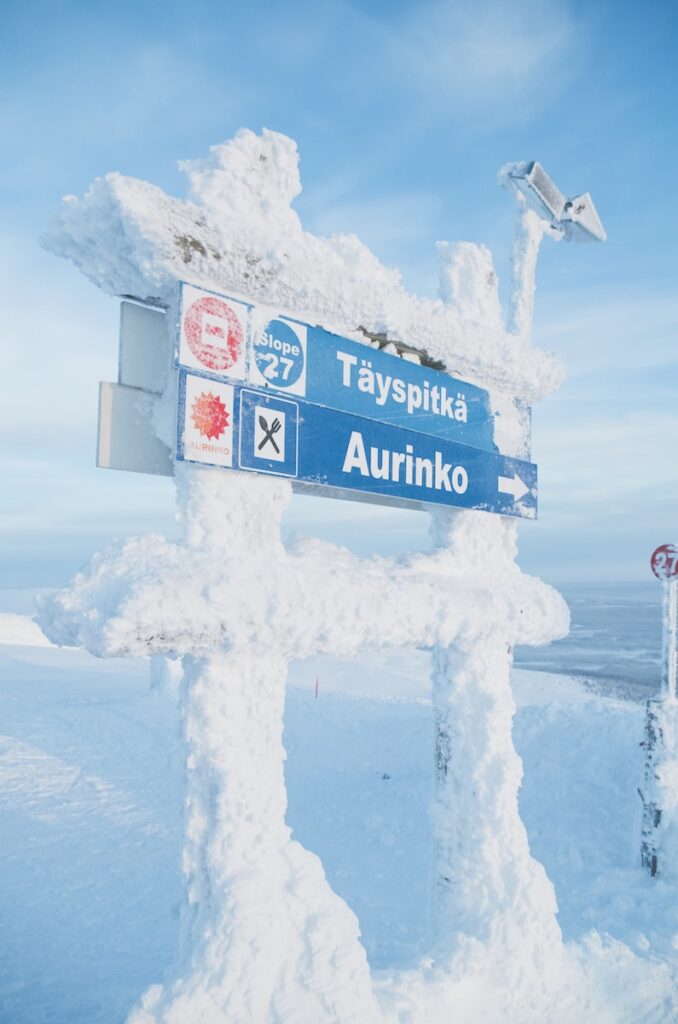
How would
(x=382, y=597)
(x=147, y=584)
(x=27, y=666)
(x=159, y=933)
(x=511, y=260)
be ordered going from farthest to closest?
(x=27, y=666) < (x=159, y=933) < (x=511, y=260) < (x=382, y=597) < (x=147, y=584)

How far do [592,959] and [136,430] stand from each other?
14.0ft

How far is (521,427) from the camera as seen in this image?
4.73 m

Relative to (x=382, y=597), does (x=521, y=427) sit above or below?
above

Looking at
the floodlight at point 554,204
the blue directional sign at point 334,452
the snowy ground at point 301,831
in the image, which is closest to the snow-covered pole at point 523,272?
the floodlight at point 554,204

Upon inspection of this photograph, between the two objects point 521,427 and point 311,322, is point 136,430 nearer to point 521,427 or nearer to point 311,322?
point 311,322

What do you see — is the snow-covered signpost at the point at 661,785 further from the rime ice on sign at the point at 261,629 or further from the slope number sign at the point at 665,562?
the rime ice on sign at the point at 261,629

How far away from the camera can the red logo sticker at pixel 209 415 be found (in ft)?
9.43

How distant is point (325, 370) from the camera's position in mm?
3420

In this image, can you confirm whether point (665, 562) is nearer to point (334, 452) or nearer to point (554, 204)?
Answer: point (554, 204)

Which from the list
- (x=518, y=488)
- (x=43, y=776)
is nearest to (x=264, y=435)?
(x=518, y=488)

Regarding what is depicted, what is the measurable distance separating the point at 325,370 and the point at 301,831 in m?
5.83

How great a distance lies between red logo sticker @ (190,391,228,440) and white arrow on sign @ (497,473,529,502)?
230cm

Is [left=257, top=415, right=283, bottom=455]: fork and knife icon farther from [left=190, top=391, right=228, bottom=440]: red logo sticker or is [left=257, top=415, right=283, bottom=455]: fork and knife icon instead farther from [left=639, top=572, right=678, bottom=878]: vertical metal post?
[left=639, top=572, right=678, bottom=878]: vertical metal post

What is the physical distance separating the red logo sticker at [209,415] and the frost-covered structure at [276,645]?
161mm
